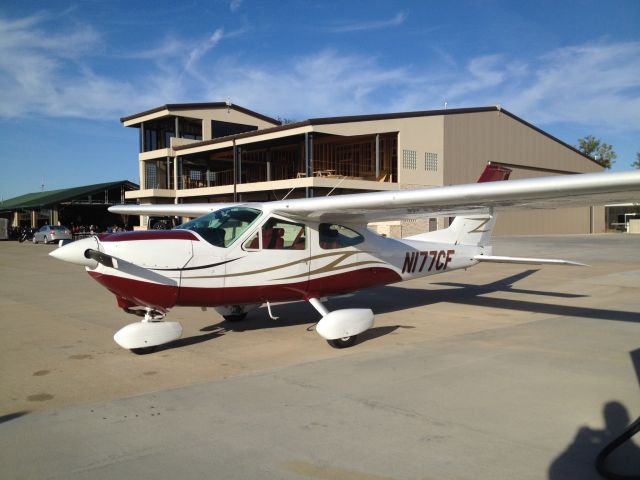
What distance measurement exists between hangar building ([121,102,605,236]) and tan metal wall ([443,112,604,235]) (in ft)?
0.26

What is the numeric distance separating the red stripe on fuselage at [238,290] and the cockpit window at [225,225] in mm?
697

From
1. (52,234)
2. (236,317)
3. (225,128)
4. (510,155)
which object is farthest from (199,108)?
(236,317)

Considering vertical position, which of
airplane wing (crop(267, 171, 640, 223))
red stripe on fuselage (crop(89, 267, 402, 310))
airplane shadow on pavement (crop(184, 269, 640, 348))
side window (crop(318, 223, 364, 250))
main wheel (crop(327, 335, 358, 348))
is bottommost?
airplane shadow on pavement (crop(184, 269, 640, 348))

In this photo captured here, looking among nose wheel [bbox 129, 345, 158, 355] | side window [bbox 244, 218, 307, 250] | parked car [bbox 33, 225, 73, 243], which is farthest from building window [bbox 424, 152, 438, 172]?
nose wheel [bbox 129, 345, 158, 355]

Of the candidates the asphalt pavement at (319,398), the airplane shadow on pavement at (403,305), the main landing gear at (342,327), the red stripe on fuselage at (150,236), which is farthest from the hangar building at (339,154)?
the red stripe on fuselage at (150,236)

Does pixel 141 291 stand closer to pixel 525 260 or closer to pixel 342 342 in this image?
pixel 342 342

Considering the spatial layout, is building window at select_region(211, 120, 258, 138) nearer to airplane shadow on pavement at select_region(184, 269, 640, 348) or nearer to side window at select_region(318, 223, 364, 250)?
airplane shadow on pavement at select_region(184, 269, 640, 348)

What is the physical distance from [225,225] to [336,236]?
196 cm

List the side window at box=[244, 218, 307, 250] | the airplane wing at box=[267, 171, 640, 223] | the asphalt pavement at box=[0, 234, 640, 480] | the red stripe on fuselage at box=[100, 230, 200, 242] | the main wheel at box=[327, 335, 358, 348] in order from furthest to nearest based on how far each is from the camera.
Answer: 1. the side window at box=[244, 218, 307, 250]
2. the main wheel at box=[327, 335, 358, 348]
3. the red stripe on fuselage at box=[100, 230, 200, 242]
4. the airplane wing at box=[267, 171, 640, 223]
5. the asphalt pavement at box=[0, 234, 640, 480]

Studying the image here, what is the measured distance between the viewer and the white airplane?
6.14 m

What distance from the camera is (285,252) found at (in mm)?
7641

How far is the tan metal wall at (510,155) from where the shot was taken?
122 feet

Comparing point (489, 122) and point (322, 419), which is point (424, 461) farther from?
point (489, 122)

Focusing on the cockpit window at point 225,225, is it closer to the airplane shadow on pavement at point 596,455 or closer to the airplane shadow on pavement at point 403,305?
the airplane shadow on pavement at point 403,305
